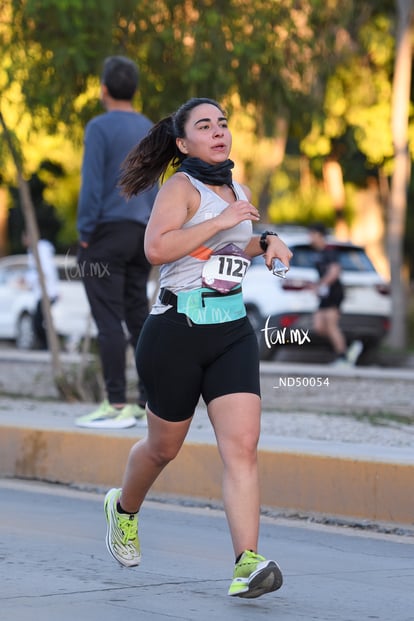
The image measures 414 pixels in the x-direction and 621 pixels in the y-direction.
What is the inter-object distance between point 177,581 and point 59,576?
0.46 m

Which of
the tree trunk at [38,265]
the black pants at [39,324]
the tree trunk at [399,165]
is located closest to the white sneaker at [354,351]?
the tree trunk at [399,165]

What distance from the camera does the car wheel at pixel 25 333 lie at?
2461cm

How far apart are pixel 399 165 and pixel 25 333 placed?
651 cm

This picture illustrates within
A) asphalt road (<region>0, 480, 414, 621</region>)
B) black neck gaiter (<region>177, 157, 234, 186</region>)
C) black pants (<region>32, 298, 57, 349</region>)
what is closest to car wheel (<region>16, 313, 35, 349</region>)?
black pants (<region>32, 298, 57, 349</region>)

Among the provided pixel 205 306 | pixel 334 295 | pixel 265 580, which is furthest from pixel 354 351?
pixel 265 580

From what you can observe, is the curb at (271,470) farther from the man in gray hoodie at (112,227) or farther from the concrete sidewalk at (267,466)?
the man in gray hoodie at (112,227)

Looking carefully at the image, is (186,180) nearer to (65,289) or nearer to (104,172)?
(104,172)

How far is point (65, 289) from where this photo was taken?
24078mm

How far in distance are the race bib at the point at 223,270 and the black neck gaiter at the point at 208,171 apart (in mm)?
256

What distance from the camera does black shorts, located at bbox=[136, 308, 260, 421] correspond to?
18.4 ft

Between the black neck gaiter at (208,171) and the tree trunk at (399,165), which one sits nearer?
the black neck gaiter at (208,171)

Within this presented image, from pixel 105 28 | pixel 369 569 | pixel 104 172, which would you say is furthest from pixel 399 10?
pixel 369 569

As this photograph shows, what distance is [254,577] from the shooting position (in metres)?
5.36

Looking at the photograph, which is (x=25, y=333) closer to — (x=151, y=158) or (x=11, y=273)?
(x=11, y=273)
